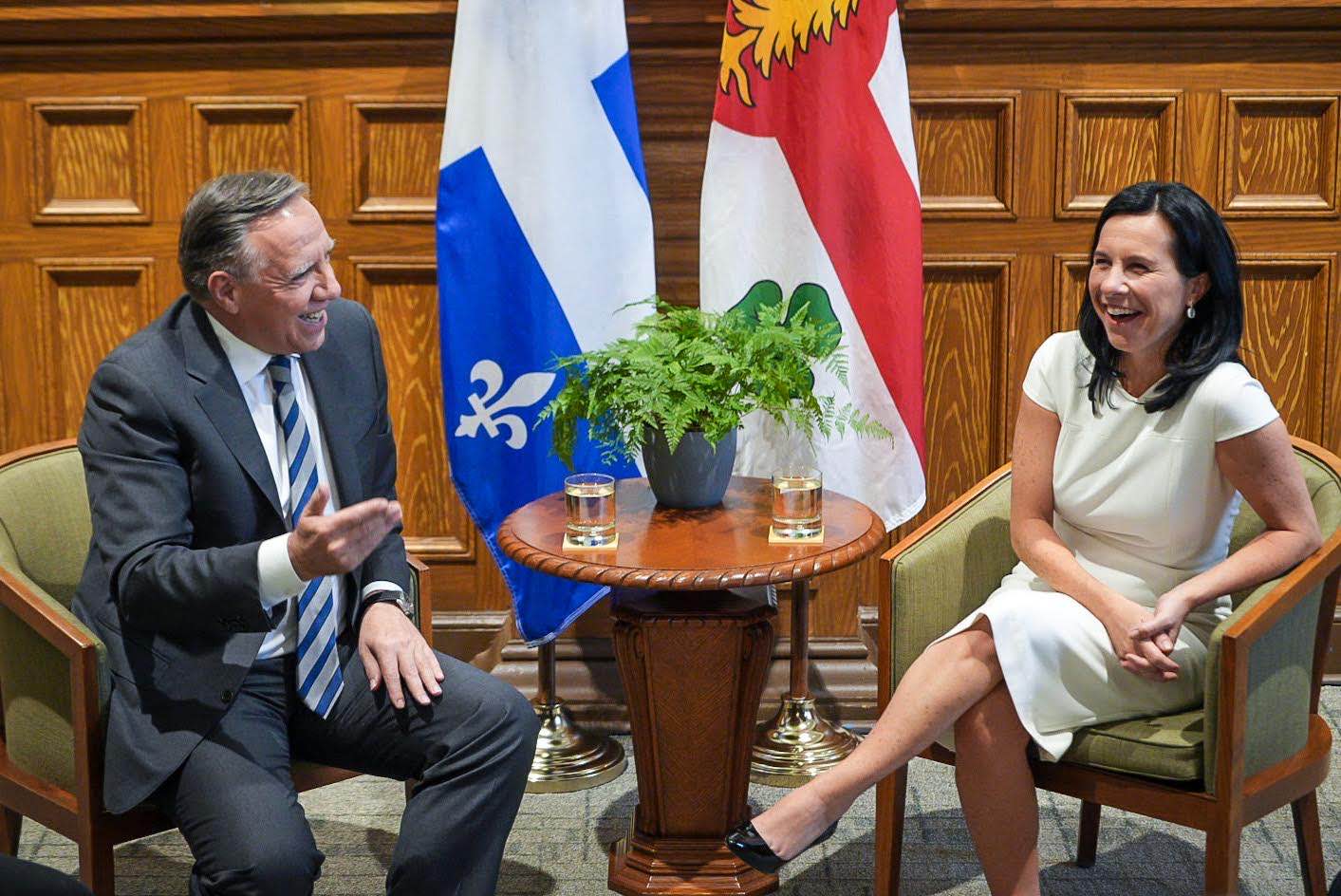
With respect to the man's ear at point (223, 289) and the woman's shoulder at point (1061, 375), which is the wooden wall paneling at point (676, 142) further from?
the man's ear at point (223, 289)

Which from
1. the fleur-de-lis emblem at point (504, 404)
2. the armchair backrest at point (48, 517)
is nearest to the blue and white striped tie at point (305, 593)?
the armchair backrest at point (48, 517)

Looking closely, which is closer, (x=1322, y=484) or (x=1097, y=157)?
(x=1322, y=484)

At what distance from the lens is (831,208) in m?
3.22

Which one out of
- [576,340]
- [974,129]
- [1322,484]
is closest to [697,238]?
[576,340]

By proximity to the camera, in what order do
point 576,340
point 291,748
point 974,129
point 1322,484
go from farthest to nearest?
1. point 974,129
2. point 576,340
3. point 1322,484
4. point 291,748

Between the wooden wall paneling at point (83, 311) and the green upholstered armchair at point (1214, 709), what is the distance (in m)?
2.10

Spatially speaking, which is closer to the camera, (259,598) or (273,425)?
(259,598)

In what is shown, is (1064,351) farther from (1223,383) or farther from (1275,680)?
(1275,680)

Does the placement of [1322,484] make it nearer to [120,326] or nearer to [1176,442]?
[1176,442]

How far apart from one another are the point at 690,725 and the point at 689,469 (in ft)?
1.53

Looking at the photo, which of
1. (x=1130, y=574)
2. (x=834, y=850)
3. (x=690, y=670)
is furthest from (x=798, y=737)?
(x=1130, y=574)

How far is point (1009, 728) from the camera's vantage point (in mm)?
2414

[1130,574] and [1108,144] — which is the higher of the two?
[1108,144]

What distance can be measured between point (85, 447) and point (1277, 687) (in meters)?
1.91
